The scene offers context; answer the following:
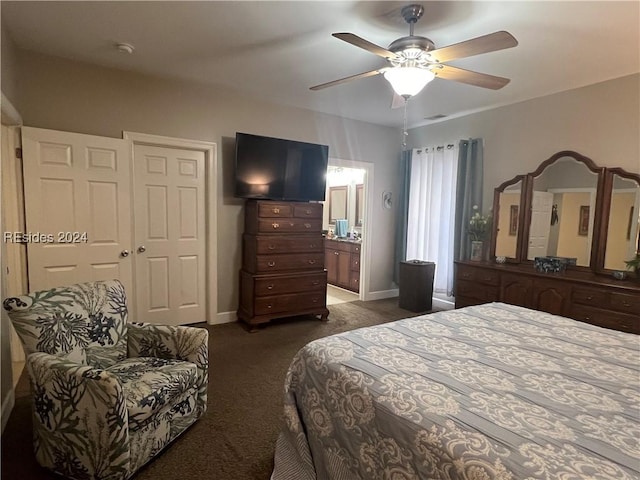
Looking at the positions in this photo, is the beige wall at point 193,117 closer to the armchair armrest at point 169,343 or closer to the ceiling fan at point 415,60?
the armchair armrest at point 169,343

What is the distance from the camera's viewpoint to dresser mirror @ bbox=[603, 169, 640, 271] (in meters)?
3.17

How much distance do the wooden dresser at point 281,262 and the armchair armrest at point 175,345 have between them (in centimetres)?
166

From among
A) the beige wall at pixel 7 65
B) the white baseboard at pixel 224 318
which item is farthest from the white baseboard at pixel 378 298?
the beige wall at pixel 7 65

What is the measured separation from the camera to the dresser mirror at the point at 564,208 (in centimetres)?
348

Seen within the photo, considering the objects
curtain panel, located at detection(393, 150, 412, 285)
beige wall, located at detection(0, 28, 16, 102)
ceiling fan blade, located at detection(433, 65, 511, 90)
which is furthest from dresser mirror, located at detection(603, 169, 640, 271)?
beige wall, located at detection(0, 28, 16, 102)

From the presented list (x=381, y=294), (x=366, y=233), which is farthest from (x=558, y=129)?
(x=381, y=294)

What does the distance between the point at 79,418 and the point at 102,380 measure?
26 centimetres

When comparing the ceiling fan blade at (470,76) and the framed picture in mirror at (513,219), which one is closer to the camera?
the ceiling fan blade at (470,76)

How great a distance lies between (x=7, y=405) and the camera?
2250 millimetres

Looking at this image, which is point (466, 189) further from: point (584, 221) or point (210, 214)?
point (210, 214)

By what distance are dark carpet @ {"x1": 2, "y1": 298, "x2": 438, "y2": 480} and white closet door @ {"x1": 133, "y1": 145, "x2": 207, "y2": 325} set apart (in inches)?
22.7

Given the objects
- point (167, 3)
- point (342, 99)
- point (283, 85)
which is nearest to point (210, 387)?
point (167, 3)

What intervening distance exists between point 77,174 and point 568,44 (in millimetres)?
4196

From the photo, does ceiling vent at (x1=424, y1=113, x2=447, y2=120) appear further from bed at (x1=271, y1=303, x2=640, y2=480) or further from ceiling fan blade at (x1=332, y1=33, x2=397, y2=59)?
bed at (x1=271, y1=303, x2=640, y2=480)
